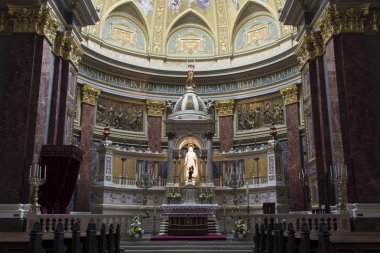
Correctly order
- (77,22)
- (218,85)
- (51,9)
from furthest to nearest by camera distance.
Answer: (218,85), (77,22), (51,9)

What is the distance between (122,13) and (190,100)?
380 inches

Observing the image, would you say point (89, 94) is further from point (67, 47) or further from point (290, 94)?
point (290, 94)

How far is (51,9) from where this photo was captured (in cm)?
1545

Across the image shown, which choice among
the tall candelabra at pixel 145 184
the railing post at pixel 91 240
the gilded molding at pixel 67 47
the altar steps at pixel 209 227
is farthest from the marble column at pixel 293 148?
the railing post at pixel 91 240

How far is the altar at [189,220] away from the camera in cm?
1706

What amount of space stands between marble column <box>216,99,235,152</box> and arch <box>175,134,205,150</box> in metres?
4.45

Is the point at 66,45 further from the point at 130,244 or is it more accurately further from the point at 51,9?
the point at 130,244

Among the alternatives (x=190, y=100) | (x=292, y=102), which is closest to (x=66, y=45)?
(x=190, y=100)

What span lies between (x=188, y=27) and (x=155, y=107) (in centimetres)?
713

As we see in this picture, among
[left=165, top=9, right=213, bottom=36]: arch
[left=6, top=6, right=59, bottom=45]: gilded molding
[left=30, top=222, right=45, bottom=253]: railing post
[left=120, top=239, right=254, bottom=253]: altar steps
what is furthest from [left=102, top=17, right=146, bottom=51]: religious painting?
[left=30, top=222, right=45, bottom=253]: railing post

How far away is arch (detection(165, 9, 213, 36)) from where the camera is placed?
99.3 ft

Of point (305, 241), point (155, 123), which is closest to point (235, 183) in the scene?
point (155, 123)

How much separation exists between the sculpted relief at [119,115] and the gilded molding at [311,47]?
43.6 ft

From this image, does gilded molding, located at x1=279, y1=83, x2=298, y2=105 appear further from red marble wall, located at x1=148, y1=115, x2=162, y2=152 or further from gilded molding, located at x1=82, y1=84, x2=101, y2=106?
gilded molding, located at x1=82, y1=84, x2=101, y2=106
